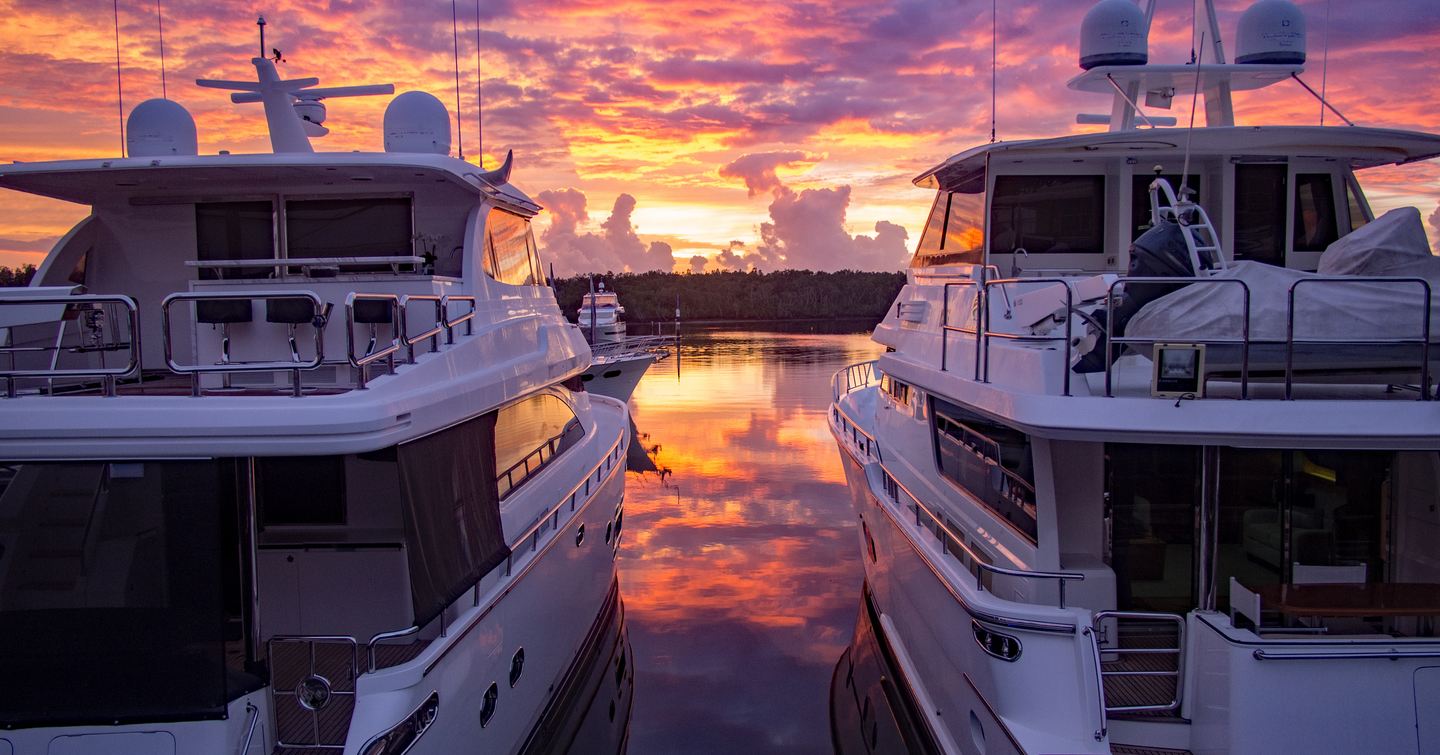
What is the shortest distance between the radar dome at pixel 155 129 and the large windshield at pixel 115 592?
4589 millimetres

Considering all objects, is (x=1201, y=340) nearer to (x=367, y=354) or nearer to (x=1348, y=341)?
(x=1348, y=341)

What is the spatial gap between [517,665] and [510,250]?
372 centimetres

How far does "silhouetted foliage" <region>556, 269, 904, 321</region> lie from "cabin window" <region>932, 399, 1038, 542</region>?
211 feet

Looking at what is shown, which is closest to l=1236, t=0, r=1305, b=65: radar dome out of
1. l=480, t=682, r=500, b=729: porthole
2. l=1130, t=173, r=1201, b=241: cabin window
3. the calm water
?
l=1130, t=173, r=1201, b=241: cabin window

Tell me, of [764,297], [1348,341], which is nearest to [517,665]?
[1348,341]

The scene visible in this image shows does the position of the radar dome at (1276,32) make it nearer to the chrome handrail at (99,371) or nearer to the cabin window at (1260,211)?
the cabin window at (1260,211)

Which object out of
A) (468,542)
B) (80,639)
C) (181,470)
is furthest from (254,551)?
(468,542)

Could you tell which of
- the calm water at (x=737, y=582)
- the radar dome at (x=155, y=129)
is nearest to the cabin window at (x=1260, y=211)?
the calm water at (x=737, y=582)

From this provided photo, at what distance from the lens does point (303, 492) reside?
566 centimetres

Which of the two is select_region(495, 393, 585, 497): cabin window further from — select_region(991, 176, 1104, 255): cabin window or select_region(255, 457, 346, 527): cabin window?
select_region(991, 176, 1104, 255): cabin window

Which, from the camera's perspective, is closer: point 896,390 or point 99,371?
point 99,371

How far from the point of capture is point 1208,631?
14.4ft

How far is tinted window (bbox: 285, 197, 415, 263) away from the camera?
7.24 m

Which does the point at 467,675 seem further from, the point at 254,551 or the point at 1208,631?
the point at 1208,631
